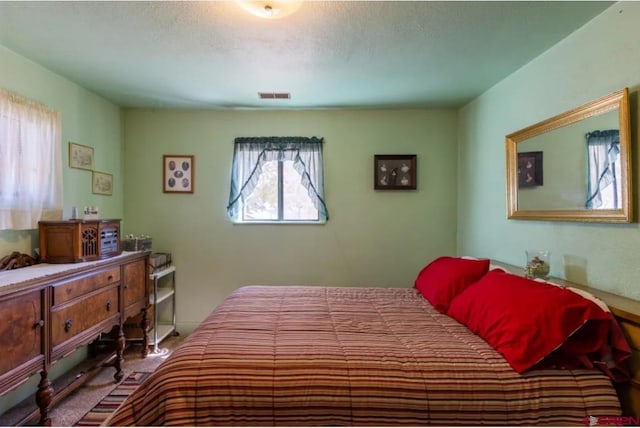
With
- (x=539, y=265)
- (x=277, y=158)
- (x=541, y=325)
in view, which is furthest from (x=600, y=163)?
(x=277, y=158)

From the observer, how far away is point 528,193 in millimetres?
2422

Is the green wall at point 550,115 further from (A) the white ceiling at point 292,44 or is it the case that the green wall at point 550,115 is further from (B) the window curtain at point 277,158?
(B) the window curtain at point 277,158

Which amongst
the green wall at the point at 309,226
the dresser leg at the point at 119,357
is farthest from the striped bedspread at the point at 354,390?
the green wall at the point at 309,226

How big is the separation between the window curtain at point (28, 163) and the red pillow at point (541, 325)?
2.90 metres

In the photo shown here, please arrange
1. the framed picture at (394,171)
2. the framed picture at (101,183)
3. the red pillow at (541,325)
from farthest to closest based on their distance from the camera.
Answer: the framed picture at (394,171) < the framed picture at (101,183) < the red pillow at (541,325)

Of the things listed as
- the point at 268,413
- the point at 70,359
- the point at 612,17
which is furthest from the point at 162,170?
the point at 612,17

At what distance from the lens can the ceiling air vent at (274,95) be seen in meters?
3.04

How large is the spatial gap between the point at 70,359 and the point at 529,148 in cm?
398

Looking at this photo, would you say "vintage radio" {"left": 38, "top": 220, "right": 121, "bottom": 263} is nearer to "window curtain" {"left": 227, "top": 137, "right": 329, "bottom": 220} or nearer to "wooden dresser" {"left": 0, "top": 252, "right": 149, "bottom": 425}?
"wooden dresser" {"left": 0, "top": 252, "right": 149, "bottom": 425}

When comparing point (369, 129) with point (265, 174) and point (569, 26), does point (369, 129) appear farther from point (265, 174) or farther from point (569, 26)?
point (569, 26)

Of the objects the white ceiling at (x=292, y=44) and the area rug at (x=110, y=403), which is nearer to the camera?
the white ceiling at (x=292, y=44)

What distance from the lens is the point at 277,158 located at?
3.55m

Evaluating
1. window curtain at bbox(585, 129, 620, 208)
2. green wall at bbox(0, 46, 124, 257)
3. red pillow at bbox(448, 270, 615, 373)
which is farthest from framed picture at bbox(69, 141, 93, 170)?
window curtain at bbox(585, 129, 620, 208)

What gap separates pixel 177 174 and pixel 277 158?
106cm
